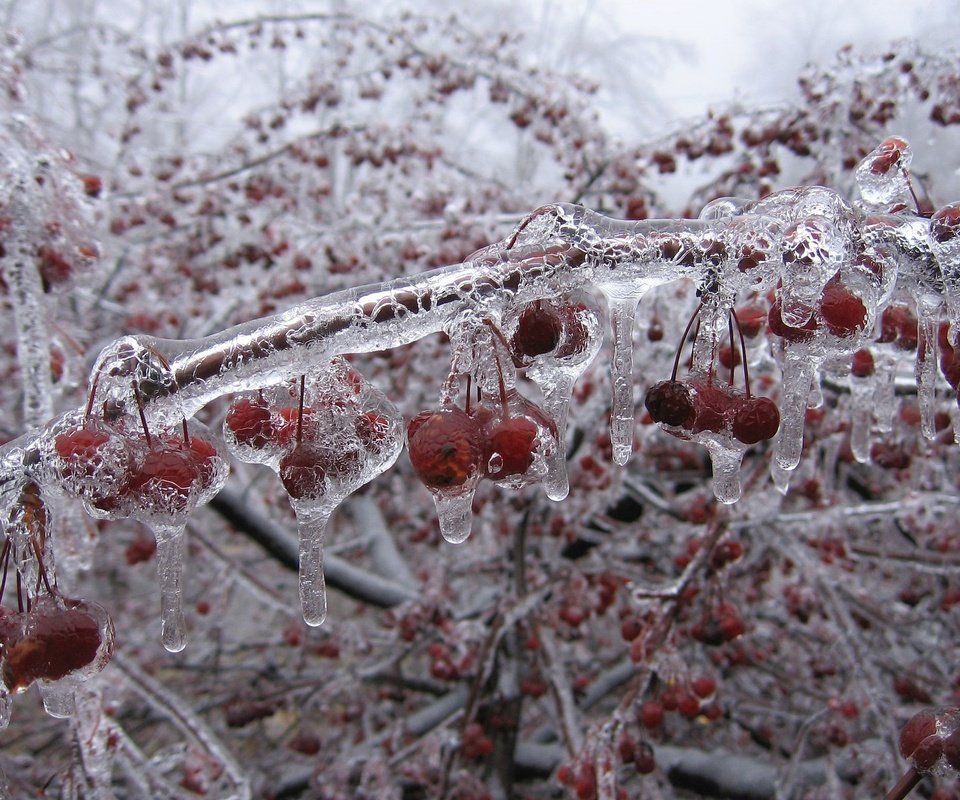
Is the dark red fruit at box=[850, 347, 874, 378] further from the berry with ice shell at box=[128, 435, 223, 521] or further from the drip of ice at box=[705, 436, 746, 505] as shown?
the berry with ice shell at box=[128, 435, 223, 521]

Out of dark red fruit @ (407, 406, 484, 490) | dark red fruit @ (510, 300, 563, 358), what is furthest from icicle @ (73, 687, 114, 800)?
dark red fruit @ (510, 300, 563, 358)

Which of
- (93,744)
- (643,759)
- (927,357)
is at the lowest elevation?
(643,759)

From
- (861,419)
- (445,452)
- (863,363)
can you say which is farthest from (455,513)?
(861,419)

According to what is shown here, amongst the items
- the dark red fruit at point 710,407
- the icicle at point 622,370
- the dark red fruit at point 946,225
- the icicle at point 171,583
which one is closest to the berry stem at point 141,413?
the icicle at point 171,583

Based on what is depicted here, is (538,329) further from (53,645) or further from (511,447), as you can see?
(53,645)

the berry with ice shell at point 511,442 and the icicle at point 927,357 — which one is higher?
the icicle at point 927,357

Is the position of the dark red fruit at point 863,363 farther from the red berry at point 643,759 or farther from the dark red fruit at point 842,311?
the red berry at point 643,759
